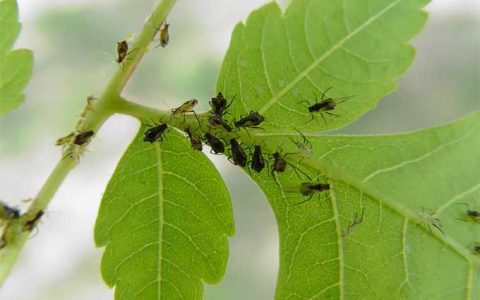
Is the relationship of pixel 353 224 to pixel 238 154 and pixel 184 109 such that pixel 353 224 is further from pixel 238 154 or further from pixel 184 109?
pixel 184 109

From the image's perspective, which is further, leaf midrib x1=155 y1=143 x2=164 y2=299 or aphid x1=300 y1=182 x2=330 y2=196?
leaf midrib x1=155 y1=143 x2=164 y2=299

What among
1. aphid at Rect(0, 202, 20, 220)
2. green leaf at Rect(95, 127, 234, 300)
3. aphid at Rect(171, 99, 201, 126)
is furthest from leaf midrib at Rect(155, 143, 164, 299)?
aphid at Rect(0, 202, 20, 220)

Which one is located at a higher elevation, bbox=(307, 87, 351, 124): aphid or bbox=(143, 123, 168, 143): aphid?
bbox=(307, 87, 351, 124): aphid

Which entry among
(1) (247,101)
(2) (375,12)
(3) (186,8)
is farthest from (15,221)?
(3) (186,8)

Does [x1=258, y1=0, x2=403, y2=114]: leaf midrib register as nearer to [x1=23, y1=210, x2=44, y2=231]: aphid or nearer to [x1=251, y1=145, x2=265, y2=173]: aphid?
[x1=251, y1=145, x2=265, y2=173]: aphid

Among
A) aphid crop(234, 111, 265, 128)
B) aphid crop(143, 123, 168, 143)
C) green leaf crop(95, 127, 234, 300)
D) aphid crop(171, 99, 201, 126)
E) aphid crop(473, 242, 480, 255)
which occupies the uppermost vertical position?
aphid crop(171, 99, 201, 126)

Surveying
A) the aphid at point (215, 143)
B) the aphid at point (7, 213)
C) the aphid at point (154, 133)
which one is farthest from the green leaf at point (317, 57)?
the aphid at point (7, 213)

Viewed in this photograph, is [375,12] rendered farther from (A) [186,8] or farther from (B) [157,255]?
(A) [186,8]
